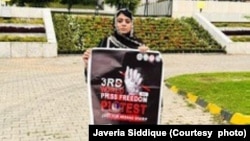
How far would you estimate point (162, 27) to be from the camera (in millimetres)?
23281

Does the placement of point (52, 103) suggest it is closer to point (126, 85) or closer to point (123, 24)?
point (126, 85)

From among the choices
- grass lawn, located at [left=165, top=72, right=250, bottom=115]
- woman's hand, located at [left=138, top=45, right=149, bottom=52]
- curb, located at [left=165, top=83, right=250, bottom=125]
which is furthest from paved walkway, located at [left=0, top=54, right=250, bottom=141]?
woman's hand, located at [left=138, top=45, right=149, bottom=52]

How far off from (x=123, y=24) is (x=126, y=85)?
0.61 metres

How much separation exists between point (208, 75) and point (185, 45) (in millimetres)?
9298

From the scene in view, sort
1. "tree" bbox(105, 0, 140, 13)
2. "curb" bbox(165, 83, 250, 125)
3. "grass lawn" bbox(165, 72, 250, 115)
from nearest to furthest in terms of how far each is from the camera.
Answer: "curb" bbox(165, 83, 250, 125), "grass lawn" bbox(165, 72, 250, 115), "tree" bbox(105, 0, 140, 13)

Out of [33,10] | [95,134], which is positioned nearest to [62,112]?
[95,134]

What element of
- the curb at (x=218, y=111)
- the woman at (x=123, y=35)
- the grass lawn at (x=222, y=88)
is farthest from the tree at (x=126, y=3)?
the woman at (x=123, y=35)

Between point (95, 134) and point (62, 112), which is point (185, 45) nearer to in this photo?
point (62, 112)

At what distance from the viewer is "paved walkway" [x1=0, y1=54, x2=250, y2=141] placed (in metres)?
6.48

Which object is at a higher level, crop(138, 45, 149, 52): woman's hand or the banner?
crop(138, 45, 149, 52): woman's hand

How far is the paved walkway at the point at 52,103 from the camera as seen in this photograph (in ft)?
21.3

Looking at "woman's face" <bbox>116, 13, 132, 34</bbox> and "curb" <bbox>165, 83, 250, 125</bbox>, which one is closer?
"woman's face" <bbox>116, 13, 132, 34</bbox>
